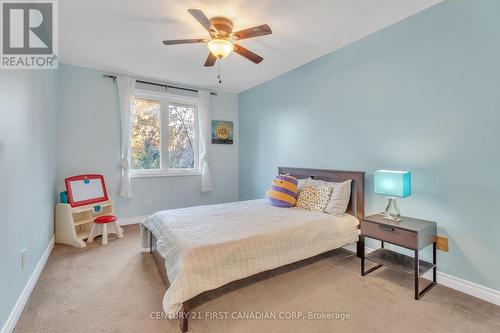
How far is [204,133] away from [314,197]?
2.69 meters

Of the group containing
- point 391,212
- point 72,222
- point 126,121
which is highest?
point 126,121

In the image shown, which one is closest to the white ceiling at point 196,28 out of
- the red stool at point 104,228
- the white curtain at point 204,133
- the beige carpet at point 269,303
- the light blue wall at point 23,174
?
the light blue wall at point 23,174

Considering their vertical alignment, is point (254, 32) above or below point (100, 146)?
above

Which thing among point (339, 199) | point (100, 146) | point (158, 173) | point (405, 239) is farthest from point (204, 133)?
point (405, 239)

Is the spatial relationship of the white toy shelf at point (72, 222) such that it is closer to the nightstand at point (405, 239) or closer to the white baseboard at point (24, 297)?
the white baseboard at point (24, 297)

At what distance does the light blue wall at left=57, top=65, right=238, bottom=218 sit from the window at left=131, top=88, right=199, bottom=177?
0.76 ft

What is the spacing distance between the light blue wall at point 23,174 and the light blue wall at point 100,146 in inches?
24.6

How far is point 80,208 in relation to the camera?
3248 millimetres

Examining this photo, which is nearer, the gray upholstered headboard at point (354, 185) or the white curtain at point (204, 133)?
the gray upholstered headboard at point (354, 185)

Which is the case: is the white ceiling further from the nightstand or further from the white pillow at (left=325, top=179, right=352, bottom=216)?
the nightstand

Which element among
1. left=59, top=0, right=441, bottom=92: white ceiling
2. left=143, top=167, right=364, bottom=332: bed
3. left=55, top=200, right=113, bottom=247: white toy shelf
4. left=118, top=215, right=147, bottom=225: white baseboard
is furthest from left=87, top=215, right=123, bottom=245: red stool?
left=59, top=0, right=441, bottom=92: white ceiling

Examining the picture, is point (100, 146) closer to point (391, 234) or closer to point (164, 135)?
point (164, 135)

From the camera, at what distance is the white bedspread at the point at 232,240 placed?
171cm

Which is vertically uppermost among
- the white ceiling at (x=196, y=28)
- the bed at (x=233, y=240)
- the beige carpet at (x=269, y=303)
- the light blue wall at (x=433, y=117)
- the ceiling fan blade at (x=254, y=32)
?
the white ceiling at (x=196, y=28)
